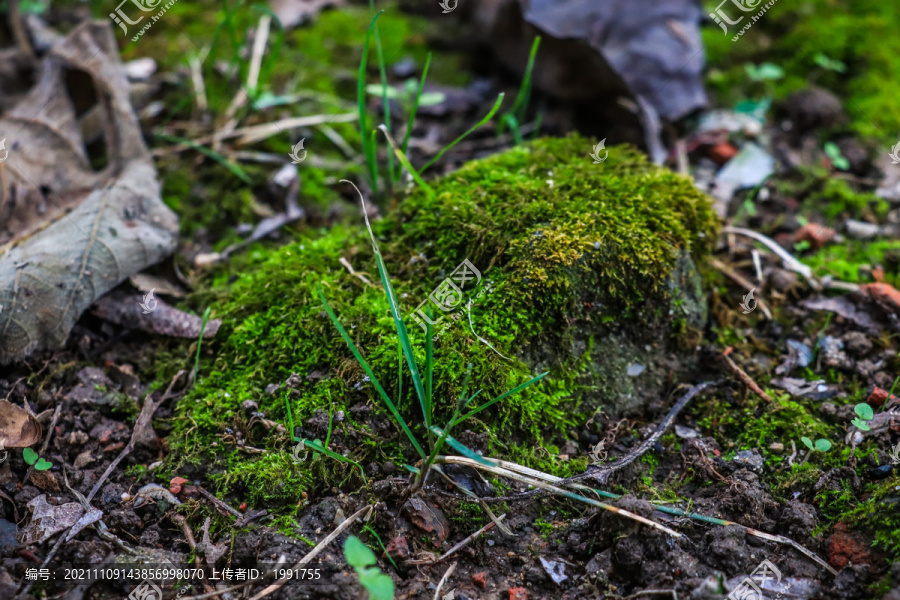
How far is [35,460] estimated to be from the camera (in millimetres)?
1969

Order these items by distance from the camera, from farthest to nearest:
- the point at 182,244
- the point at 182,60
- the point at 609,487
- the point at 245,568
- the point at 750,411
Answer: the point at 182,60, the point at 182,244, the point at 750,411, the point at 609,487, the point at 245,568

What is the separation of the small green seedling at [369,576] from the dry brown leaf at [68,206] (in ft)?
5.08

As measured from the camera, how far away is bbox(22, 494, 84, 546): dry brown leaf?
1.77m

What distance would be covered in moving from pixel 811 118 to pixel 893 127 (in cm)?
45

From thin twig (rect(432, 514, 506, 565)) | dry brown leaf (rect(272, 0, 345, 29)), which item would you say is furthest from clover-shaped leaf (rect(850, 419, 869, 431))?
dry brown leaf (rect(272, 0, 345, 29))

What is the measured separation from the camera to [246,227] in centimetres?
297

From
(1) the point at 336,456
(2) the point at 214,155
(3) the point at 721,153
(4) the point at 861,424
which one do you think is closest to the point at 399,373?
(1) the point at 336,456

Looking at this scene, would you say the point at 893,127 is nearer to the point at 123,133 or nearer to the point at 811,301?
the point at 811,301

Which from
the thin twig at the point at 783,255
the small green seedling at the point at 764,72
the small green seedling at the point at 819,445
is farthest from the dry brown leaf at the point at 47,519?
the small green seedling at the point at 764,72

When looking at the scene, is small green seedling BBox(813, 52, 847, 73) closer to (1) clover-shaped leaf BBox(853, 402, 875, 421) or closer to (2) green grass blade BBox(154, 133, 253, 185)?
(1) clover-shaped leaf BBox(853, 402, 875, 421)

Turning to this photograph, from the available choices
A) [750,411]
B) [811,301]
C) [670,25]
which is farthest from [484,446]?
[670,25]

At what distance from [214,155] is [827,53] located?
154 inches

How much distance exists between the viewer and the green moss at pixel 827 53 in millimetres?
3629

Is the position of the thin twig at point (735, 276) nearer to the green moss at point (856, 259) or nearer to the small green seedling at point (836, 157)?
the green moss at point (856, 259)
